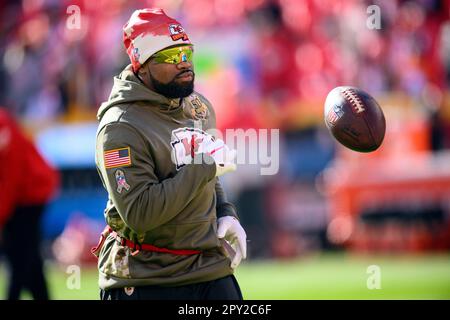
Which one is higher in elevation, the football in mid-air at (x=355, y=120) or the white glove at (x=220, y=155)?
the football in mid-air at (x=355, y=120)

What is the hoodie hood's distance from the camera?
15.2 ft

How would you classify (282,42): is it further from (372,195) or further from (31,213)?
(31,213)

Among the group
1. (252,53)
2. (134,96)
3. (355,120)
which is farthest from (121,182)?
(252,53)

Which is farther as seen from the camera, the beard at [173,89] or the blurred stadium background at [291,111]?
the blurred stadium background at [291,111]

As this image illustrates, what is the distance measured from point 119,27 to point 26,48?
172cm

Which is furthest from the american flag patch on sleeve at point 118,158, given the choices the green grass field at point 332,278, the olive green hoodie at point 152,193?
the green grass field at point 332,278

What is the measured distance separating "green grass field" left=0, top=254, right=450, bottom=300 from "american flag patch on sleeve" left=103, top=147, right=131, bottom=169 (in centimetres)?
452

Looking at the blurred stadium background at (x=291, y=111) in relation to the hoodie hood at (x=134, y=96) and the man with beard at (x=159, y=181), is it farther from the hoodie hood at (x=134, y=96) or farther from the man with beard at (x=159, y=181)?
the hoodie hood at (x=134, y=96)

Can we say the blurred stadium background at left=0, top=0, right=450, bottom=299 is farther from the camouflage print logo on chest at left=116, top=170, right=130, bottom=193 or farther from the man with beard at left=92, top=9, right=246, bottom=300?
the camouflage print logo on chest at left=116, top=170, right=130, bottom=193

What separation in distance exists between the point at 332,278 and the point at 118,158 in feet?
20.2

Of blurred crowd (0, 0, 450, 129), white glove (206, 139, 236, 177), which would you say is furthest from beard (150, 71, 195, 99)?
blurred crowd (0, 0, 450, 129)

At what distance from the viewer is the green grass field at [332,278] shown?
8.96m

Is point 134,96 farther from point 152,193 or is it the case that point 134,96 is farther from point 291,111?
point 291,111
